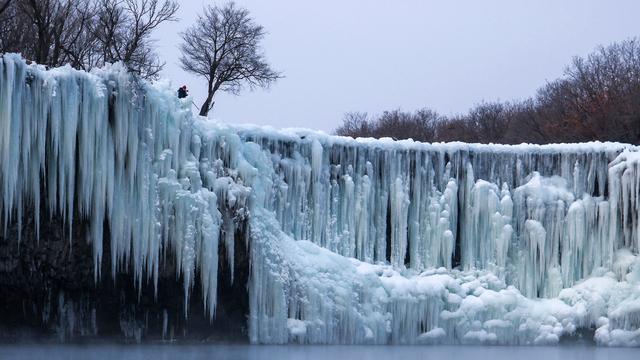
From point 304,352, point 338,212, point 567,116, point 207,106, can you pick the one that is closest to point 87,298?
point 304,352

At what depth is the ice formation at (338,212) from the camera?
21.7 m

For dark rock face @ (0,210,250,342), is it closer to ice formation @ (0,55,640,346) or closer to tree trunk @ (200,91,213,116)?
ice formation @ (0,55,640,346)

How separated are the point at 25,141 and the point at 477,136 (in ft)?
141

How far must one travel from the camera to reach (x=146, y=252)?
72.9 feet

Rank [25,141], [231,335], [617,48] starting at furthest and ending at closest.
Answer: [617,48]
[231,335]
[25,141]

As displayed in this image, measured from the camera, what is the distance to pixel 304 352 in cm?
2156

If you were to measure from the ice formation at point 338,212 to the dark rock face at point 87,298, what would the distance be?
0.28 m

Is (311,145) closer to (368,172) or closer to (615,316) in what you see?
(368,172)

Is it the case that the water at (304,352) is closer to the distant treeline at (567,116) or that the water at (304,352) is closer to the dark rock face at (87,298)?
the dark rock face at (87,298)

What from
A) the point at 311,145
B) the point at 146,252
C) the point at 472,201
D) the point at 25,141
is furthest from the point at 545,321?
the point at 25,141

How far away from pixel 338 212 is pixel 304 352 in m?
4.95

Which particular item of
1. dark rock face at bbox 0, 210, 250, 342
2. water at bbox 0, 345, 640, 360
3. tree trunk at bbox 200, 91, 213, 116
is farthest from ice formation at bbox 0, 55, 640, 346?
tree trunk at bbox 200, 91, 213, 116

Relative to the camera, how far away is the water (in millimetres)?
19984

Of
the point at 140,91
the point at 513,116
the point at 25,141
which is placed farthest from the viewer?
the point at 513,116
